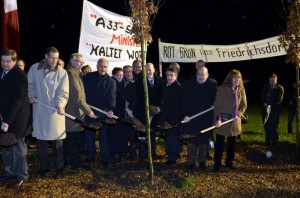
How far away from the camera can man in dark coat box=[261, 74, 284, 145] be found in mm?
11695

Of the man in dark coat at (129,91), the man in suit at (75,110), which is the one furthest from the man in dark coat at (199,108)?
the man in suit at (75,110)

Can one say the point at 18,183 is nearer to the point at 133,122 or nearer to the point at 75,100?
the point at 75,100

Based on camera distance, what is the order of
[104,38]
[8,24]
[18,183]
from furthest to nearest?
[104,38], [8,24], [18,183]

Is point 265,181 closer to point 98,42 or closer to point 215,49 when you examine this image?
point 98,42

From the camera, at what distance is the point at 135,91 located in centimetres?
901

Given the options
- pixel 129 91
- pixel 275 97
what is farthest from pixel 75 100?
pixel 275 97

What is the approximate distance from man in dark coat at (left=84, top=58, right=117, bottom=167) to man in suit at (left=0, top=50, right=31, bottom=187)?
5.18 feet

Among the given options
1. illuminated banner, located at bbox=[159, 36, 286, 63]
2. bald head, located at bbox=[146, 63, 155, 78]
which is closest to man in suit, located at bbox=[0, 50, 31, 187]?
bald head, located at bbox=[146, 63, 155, 78]

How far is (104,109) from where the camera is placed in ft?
27.7

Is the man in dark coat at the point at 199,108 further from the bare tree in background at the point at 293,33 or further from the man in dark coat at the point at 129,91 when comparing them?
the bare tree in background at the point at 293,33

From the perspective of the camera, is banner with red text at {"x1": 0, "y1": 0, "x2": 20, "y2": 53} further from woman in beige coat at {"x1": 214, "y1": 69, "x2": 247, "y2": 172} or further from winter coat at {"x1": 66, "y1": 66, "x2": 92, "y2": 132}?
woman in beige coat at {"x1": 214, "y1": 69, "x2": 247, "y2": 172}

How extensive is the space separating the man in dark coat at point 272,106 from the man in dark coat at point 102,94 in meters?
5.24

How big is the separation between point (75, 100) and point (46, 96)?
2.18ft

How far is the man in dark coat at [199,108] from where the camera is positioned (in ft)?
27.4
